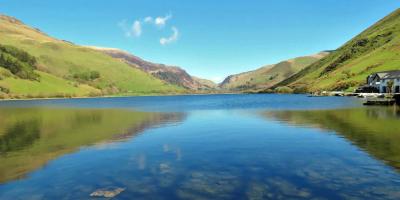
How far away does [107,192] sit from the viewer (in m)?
21.1

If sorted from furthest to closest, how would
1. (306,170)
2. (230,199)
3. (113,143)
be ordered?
(113,143)
(306,170)
(230,199)

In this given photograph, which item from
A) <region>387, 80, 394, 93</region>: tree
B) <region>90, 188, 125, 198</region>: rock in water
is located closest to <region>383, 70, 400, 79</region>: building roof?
<region>387, 80, 394, 93</region>: tree

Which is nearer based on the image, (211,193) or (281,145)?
(211,193)

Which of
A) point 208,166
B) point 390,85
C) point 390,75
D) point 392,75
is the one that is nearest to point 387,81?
point 392,75

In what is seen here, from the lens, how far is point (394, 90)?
175875 mm

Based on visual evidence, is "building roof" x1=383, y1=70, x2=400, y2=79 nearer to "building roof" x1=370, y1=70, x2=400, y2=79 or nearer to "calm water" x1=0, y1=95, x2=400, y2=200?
"building roof" x1=370, y1=70, x2=400, y2=79

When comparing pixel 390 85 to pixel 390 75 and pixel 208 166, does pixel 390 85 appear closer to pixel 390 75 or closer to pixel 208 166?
pixel 390 75

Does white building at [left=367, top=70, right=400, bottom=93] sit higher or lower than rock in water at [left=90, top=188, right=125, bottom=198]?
higher

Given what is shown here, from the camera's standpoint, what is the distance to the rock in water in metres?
20.5

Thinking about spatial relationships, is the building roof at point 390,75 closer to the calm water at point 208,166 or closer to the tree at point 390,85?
the tree at point 390,85

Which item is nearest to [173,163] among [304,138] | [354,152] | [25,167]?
[25,167]

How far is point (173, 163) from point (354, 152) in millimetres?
18609

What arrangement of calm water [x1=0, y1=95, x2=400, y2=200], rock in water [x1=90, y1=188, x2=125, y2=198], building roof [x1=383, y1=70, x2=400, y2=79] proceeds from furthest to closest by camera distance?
building roof [x1=383, y1=70, x2=400, y2=79] → calm water [x1=0, y1=95, x2=400, y2=200] → rock in water [x1=90, y1=188, x2=125, y2=198]

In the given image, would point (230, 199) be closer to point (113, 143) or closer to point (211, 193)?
point (211, 193)
